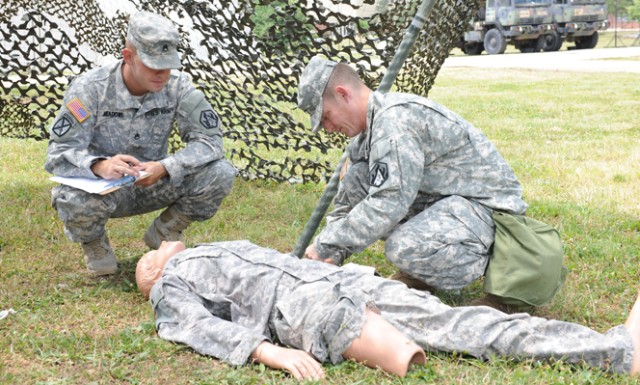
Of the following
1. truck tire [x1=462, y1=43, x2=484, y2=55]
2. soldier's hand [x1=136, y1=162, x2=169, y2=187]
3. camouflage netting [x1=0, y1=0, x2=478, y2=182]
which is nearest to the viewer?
soldier's hand [x1=136, y1=162, x2=169, y2=187]

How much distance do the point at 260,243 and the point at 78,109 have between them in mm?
1086

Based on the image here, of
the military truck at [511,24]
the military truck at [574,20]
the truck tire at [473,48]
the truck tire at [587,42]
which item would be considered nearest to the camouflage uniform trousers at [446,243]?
the military truck at [511,24]

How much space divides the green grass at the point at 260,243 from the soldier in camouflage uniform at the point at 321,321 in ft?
0.16

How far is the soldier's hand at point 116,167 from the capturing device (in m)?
3.55

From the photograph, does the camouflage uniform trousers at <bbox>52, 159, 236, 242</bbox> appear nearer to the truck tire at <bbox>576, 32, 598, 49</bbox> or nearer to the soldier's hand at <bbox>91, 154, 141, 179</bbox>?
the soldier's hand at <bbox>91, 154, 141, 179</bbox>

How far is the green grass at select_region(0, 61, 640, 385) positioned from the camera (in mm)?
2736

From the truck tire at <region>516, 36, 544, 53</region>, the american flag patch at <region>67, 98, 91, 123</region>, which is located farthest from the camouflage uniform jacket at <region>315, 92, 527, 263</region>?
the truck tire at <region>516, 36, 544, 53</region>

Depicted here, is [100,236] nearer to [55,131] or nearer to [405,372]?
[55,131]

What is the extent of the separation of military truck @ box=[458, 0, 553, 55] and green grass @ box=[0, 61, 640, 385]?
44.9 feet

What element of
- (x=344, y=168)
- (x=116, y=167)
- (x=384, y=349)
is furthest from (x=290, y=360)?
(x=116, y=167)

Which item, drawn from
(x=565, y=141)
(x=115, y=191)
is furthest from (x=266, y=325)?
(x=565, y=141)

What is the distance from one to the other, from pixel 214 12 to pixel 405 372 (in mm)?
2782

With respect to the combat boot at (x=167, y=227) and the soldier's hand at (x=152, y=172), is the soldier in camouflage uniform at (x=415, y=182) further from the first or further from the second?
the combat boot at (x=167, y=227)

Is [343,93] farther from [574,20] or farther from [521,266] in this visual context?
[574,20]
